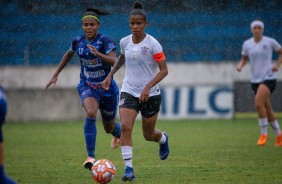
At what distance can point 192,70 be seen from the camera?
21344mm

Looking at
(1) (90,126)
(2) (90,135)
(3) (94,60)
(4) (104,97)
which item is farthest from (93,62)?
(2) (90,135)

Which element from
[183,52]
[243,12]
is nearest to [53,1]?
[183,52]

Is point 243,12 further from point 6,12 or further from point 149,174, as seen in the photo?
point 149,174

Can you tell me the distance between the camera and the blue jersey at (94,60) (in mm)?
10484

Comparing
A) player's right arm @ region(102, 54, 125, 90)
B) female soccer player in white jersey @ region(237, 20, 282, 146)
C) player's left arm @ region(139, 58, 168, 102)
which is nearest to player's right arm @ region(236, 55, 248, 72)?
female soccer player in white jersey @ region(237, 20, 282, 146)

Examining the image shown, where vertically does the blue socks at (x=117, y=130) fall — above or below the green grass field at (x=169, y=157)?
above

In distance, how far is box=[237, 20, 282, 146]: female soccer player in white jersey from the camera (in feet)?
47.0

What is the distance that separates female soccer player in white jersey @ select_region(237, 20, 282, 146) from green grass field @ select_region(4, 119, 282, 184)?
443 mm

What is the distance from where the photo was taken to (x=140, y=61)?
9477 millimetres

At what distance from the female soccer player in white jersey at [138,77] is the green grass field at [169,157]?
0.73 meters

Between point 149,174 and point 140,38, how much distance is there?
191cm

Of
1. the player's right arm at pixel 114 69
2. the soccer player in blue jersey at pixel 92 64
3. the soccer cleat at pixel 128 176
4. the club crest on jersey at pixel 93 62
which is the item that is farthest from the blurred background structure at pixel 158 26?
the soccer cleat at pixel 128 176

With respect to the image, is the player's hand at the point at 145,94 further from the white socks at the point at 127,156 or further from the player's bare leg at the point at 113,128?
the player's bare leg at the point at 113,128

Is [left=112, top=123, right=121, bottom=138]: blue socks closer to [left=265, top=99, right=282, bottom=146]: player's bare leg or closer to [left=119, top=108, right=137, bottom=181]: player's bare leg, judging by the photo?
[left=119, top=108, right=137, bottom=181]: player's bare leg
